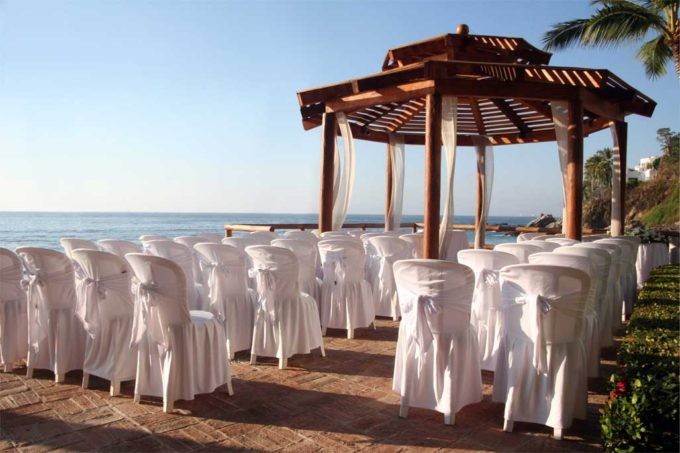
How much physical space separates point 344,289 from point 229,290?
1.41 m

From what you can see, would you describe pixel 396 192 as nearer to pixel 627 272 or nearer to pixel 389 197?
pixel 389 197

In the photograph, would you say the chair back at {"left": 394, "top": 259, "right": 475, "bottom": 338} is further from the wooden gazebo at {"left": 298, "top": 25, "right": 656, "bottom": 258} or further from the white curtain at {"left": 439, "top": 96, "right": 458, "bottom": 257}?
the white curtain at {"left": 439, "top": 96, "right": 458, "bottom": 257}

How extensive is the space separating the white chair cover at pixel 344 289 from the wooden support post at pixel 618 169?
6402 mm

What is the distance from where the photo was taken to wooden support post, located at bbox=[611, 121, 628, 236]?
906 centimetres

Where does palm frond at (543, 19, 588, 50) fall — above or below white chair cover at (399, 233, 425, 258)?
above

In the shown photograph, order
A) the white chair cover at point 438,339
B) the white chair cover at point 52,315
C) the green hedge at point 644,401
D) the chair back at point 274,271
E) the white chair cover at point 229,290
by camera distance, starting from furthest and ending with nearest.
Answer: the white chair cover at point 229,290
the chair back at point 274,271
the white chair cover at point 52,315
the white chair cover at point 438,339
the green hedge at point 644,401

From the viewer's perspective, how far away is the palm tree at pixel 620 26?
450 inches

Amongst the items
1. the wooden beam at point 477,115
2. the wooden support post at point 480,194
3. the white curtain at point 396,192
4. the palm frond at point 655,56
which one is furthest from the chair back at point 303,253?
the palm frond at point 655,56

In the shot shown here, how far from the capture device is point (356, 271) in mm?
5398

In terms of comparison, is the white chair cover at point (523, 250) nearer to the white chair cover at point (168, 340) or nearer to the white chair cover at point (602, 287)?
the white chair cover at point (602, 287)

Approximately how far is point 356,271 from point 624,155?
6.76 metres

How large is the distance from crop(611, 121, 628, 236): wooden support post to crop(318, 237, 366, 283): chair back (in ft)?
20.9

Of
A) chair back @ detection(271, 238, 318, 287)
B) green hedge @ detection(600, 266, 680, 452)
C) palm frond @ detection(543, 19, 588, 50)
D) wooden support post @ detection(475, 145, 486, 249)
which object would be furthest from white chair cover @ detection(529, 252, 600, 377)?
palm frond @ detection(543, 19, 588, 50)

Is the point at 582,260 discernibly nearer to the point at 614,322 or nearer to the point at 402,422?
the point at 402,422
